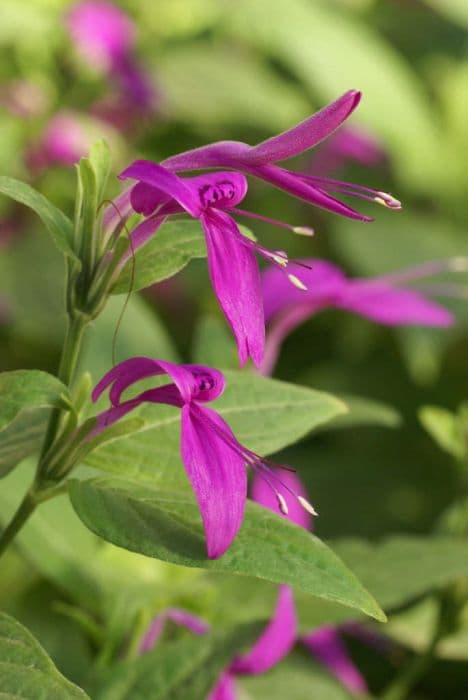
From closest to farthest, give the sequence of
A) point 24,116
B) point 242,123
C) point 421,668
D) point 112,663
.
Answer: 1. point 112,663
2. point 421,668
3. point 24,116
4. point 242,123

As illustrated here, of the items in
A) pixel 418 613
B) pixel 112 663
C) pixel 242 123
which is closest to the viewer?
pixel 112 663

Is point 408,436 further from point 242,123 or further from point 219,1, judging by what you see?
point 219,1

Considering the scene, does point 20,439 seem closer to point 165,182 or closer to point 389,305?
point 165,182

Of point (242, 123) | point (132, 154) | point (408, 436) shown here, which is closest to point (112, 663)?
point (408, 436)

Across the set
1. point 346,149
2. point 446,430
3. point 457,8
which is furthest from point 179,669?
point 457,8

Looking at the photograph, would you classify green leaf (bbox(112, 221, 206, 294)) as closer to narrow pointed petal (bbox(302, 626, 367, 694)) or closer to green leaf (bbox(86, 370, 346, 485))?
green leaf (bbox(86, 370, 346, 485))

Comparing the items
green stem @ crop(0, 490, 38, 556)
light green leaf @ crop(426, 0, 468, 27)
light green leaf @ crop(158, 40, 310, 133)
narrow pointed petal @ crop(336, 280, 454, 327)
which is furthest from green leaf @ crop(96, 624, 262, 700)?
light green leaf @ crop(426, 0, 468, 27)

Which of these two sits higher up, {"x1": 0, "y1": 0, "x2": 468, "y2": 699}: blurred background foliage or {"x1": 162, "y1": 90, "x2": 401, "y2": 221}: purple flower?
{"x1": 162, "y1": 90, "x2": 401, "y2": 221}: purple flower

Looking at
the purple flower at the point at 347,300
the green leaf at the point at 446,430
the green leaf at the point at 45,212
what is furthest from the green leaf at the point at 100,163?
the green leaf at the point at 446,430
